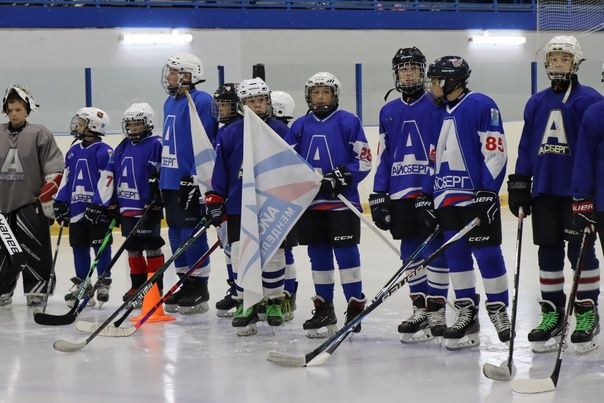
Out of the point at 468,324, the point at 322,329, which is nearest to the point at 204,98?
the point at 322,329

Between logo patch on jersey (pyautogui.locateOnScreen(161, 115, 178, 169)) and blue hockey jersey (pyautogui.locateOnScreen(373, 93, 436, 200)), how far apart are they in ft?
4.34

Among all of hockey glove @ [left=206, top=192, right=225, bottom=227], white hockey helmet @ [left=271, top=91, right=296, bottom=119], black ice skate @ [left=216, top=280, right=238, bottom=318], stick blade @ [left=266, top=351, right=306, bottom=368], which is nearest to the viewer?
stick blade @ [left=266, top=351, right=306, bottom=368]

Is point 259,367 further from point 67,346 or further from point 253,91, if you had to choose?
point 253,91

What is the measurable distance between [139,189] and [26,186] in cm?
76

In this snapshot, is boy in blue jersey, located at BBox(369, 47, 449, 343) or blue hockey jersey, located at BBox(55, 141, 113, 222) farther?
blue hockey jersey, located at BBox(55, 141, 113, 222)

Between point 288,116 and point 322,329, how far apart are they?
63.2 inches

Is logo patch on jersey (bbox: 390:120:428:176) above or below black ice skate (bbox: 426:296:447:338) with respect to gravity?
above

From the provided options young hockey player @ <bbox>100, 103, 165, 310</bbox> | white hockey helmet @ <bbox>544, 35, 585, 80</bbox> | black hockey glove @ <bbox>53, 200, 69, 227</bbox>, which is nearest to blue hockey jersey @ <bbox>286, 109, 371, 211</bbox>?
white hockey helmet @ <bbox>544, 35, 585, 80</bbox>

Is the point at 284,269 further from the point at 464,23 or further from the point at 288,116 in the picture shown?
the point at 464,23

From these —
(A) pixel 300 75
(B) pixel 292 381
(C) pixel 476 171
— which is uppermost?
(A) pixel 300 75

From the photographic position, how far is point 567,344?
15.9 ft

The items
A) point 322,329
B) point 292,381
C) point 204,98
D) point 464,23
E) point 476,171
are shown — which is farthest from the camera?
point 464,23

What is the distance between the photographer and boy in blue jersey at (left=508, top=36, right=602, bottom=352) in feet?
15.5

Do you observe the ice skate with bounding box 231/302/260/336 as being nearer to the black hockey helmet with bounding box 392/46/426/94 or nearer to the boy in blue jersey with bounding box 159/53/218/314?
the boy in blue jersey with bounding box 159/53/218/314
